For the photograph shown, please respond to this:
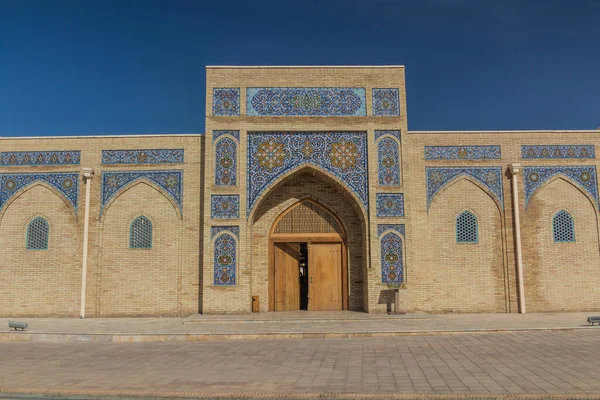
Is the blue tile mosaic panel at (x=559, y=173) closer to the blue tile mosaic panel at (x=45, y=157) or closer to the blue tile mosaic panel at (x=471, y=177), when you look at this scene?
the blue tile mosaic panel at (x=471, y=177)

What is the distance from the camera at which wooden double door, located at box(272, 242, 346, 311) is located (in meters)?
11.4

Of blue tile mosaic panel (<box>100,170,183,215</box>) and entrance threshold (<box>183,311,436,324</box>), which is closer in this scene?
entrance threshold (<box>183,311,436,324</box>)

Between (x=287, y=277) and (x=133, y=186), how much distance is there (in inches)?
146

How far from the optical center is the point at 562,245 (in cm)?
1118

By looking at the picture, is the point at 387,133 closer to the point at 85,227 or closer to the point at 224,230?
the point at 224,230

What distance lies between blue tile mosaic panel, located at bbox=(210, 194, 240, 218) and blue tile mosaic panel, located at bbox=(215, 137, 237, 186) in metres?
0.27

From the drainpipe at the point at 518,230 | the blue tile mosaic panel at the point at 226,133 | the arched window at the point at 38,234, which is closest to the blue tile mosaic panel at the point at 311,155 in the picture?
the blue tile mosaic panel at the point at 226,133

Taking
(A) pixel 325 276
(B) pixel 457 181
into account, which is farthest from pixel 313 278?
(B) pixel 457 181

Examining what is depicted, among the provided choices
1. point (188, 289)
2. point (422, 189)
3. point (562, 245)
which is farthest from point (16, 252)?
point (562, 245)

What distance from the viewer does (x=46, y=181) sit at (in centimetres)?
1123

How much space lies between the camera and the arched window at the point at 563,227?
11.2m

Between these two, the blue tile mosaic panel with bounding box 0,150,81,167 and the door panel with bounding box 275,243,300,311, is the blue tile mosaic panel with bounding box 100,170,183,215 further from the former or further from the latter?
the door panel with bounding box 275,243,300,311

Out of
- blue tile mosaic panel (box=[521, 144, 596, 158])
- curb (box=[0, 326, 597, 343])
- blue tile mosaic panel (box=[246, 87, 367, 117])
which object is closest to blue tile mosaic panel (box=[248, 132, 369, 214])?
blue tile mosaic panel (box=[246, 87, 367, 117])

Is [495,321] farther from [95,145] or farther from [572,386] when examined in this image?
[95,145]
